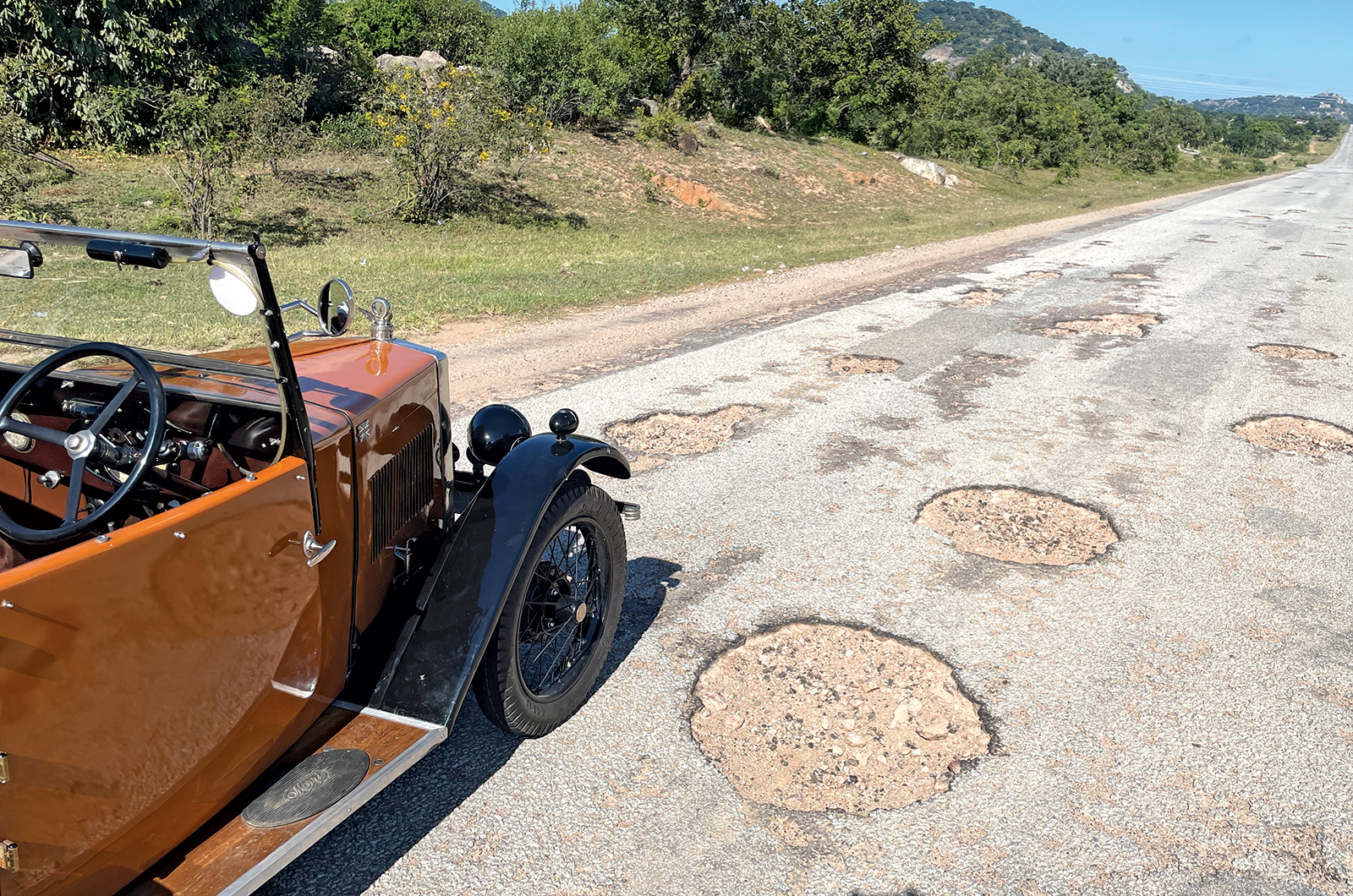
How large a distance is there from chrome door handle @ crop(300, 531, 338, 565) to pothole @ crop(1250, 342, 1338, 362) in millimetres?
9301

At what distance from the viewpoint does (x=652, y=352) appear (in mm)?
8289

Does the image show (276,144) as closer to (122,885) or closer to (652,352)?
(652,352)

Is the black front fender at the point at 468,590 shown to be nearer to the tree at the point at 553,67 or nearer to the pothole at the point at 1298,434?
the pothole at the point at 1298,434

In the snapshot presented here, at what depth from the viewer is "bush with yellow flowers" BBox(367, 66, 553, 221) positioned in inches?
609

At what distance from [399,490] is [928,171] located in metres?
31.6

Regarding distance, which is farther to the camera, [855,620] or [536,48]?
[536,48]

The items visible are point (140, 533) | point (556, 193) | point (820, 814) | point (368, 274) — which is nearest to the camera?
point (140, 533)

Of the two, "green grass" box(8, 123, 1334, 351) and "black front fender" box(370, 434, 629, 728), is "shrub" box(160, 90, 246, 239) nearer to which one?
"green grass" box(8, 123, 1334, 351)

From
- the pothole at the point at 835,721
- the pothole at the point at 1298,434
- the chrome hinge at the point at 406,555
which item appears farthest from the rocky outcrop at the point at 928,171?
the chrome hinge at the point at 406,555

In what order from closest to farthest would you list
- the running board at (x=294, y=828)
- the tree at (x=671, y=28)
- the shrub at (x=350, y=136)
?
the running board at (x=294, y=828) → the shrub at (x=350, y=136) → the tree at (x=671, y=28)

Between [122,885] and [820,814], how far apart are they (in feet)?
6.17

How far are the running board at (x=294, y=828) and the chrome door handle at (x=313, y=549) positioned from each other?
1.77ft

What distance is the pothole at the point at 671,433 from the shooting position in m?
5.75

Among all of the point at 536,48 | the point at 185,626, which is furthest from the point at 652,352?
the point at 536,48
